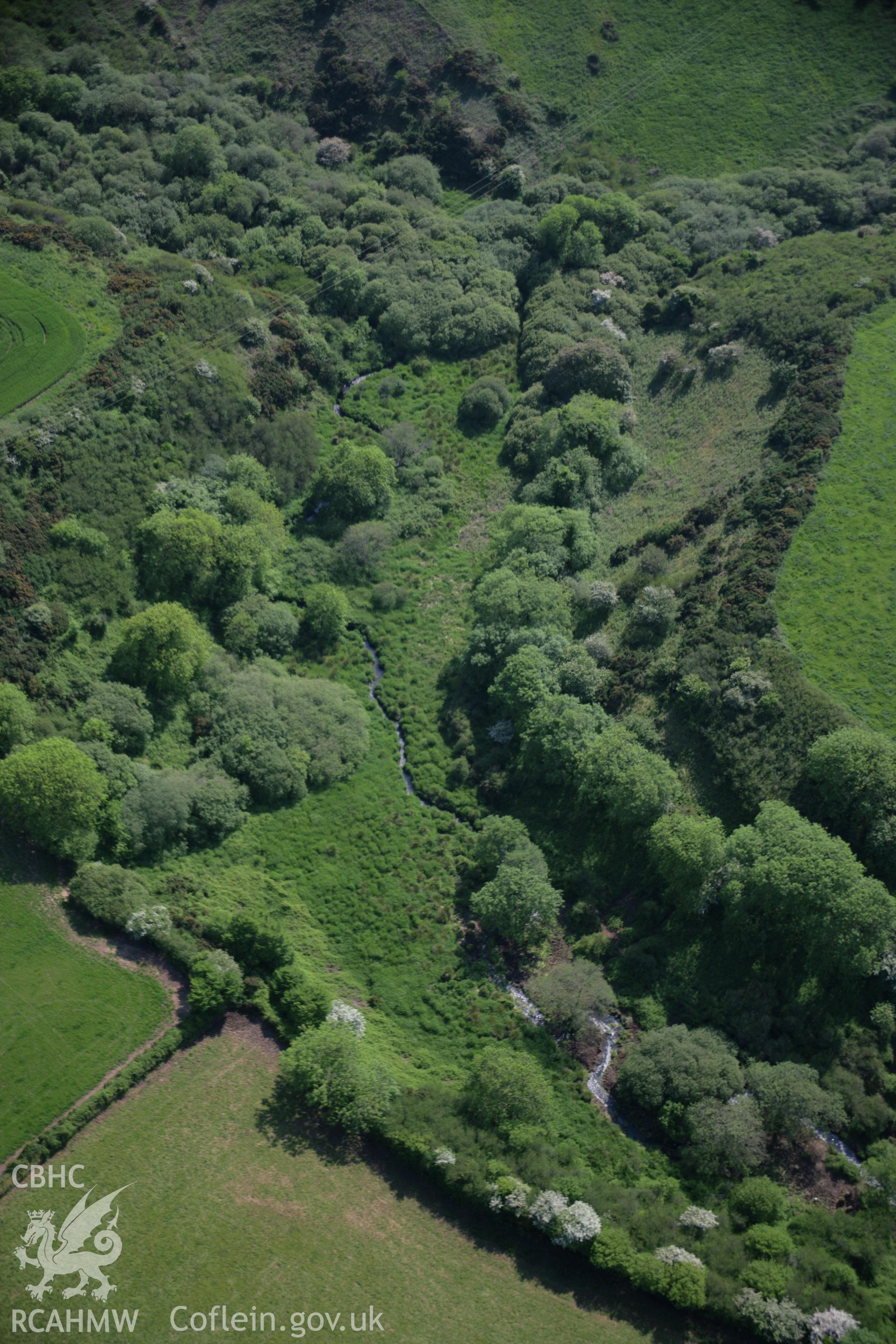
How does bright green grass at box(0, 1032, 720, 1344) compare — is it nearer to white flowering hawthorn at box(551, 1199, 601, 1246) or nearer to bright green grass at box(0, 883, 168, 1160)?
white flowering hawthorn at box(551, 1199, 601, 1246)

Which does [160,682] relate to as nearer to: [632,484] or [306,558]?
[306,558]

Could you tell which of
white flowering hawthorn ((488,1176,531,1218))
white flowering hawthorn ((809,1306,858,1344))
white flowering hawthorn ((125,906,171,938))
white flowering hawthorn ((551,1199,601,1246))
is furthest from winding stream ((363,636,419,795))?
white flowering hawthorn ((809,1306,858,1344))

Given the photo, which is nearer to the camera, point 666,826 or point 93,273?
point 666,826

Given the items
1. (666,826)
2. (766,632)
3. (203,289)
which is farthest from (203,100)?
(666,826)

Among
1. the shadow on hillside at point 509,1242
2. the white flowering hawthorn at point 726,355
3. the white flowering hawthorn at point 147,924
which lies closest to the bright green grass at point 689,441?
the white flowering hawthorn at point 726,355

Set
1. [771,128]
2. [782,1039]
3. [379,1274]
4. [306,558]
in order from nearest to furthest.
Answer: [379,1274] → [782,1039] → [306,558] → [771,128]

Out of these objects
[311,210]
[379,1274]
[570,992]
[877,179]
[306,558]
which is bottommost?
[379,1274]
